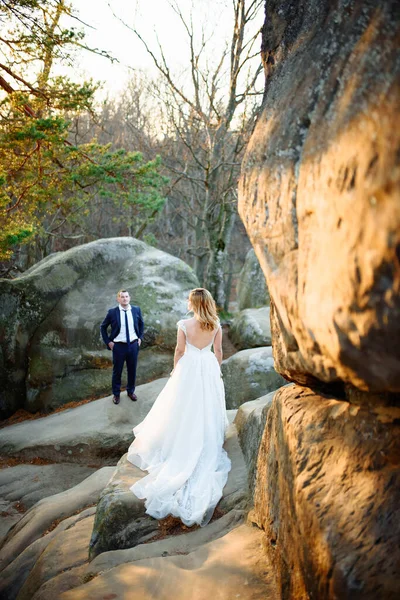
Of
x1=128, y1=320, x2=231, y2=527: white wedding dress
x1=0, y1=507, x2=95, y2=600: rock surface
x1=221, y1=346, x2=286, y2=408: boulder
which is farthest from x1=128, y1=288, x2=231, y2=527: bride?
x1=221, y1=346, x2=286, y2=408: boulder

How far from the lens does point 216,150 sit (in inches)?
542

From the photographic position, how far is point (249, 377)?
850 cm

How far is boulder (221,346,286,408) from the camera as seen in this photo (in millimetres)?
8398

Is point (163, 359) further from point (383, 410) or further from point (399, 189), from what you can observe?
point (399, 189)

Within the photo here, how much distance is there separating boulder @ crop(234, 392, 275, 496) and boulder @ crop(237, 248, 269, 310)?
1089 cm

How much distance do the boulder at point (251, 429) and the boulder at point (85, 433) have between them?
9.51 feet

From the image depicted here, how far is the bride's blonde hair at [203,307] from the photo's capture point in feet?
17.5

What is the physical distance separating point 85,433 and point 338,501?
6233 mm

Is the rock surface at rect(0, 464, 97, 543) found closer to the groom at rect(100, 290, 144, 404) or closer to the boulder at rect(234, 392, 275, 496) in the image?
the groom at rect(100, 290, 144, 404)

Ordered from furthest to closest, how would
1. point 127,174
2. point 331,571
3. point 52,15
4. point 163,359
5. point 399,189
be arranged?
point 127,174 < point 163,359 < point 52,15 < point 331,571 < point 399,189

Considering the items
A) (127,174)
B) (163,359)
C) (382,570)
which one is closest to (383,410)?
(382,570)

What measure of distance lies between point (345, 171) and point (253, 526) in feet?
9.40

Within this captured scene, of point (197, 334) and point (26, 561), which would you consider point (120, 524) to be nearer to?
point (26, 561)

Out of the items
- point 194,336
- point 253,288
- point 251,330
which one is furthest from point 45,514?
point 253,288
